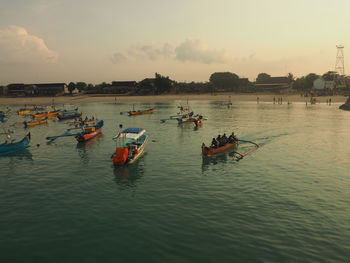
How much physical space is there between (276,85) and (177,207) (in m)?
181

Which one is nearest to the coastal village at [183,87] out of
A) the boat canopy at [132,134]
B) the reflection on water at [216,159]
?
the boat canopy at [132,134]

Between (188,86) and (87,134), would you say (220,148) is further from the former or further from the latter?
(188,86)

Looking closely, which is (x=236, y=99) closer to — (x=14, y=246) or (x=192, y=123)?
(x=192, y=123)

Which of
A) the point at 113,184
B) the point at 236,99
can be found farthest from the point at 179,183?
the point at 236,99

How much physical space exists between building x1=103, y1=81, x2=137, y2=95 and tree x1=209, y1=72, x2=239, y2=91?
185ft

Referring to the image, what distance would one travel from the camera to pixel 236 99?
14800cm

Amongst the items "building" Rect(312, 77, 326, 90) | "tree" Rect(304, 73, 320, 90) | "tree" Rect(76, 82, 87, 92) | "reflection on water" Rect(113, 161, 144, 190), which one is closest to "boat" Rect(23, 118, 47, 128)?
"reflection on water" Rect(113, 161, 144, 190)

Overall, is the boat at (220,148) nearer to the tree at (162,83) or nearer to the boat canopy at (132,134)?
the boat canopy at (132,134)

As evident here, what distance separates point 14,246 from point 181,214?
445 inches

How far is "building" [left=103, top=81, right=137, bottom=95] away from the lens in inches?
7303

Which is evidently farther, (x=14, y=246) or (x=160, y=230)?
(x=160, y=230)

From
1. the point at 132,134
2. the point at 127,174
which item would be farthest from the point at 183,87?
the point at 127,174

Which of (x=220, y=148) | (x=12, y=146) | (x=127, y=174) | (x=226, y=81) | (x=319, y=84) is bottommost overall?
(x=127, y=174)

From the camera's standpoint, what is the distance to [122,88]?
612 ft
